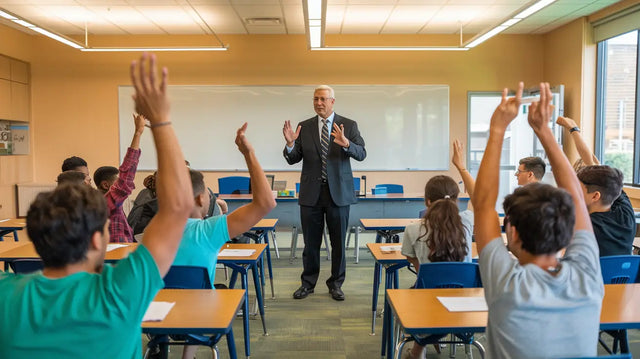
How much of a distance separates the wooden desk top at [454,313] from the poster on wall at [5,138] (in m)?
7.93

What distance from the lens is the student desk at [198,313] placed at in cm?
175

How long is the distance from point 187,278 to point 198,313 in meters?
0.41

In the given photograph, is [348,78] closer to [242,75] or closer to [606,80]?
[242,75]

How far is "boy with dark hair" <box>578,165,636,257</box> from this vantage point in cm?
252

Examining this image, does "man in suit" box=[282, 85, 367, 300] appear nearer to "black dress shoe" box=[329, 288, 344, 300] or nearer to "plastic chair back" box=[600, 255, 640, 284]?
"black dress shoe" box=[329, 288, 344, 300]

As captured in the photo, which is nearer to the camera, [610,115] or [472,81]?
[610,115]

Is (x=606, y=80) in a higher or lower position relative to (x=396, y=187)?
higher

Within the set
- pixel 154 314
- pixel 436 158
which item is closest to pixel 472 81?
pixel 436 158

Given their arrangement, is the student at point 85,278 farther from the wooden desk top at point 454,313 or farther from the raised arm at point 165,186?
the wooden desk top at point 454,313

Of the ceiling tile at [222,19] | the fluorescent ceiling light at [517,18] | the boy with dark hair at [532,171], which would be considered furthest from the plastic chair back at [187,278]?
the ceiling tile at [222,19]

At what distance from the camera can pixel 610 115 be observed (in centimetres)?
695

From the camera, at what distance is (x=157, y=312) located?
1.90 meters

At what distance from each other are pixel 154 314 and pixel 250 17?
19.6ft

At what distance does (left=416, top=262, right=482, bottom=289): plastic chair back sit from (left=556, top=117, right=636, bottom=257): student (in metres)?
0.74
